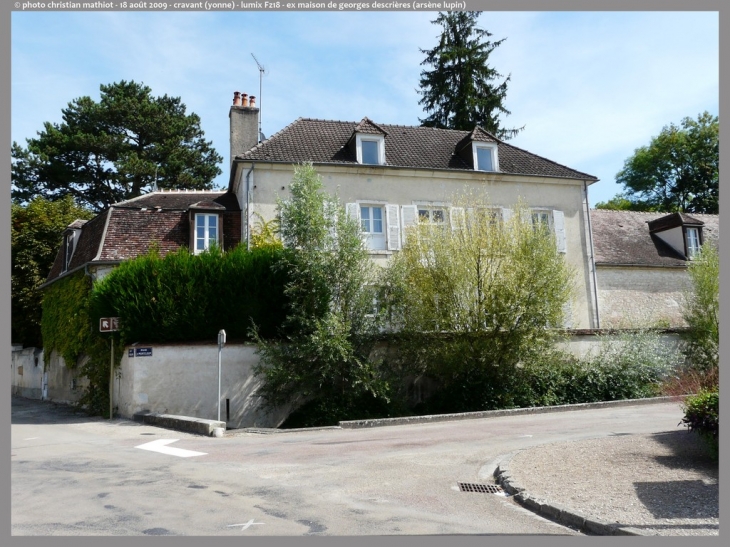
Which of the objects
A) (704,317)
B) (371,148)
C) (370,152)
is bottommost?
(704,317)

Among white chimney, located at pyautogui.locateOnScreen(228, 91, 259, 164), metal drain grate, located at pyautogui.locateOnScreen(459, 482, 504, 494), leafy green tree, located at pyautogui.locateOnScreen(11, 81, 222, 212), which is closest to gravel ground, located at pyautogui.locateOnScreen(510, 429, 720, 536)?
metal drain grate, located at pyautogui.locateOnScreen(459, 482, 504, 494)

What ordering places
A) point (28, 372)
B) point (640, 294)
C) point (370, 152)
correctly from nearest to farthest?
point (370, 152) → point (640, 294) → point (28, 372)

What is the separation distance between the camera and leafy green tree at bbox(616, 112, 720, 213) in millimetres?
40062

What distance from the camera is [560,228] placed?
24250 millimetres

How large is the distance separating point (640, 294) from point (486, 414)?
13117 mm

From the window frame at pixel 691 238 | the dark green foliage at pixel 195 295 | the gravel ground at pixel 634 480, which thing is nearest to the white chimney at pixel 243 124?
the dark green foliage at pixel 195 295

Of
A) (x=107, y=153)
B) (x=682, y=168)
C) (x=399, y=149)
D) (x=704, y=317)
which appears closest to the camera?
(x=704, y=317)

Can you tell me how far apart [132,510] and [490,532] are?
359 centimetres

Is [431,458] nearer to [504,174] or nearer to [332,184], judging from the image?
[332,184]

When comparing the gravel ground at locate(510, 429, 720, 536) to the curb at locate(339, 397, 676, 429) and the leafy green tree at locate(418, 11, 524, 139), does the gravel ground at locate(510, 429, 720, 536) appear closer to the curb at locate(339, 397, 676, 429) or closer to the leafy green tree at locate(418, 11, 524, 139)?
the curb at locate(339, 397, 676, 429)

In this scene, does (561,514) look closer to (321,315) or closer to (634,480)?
(634,480)

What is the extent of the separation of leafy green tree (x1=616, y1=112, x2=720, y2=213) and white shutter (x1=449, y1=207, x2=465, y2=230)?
2708 cm

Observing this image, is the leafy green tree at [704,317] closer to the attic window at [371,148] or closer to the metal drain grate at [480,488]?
the attic window at [371,148]

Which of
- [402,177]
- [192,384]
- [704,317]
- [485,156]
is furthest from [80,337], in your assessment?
[704,317]
